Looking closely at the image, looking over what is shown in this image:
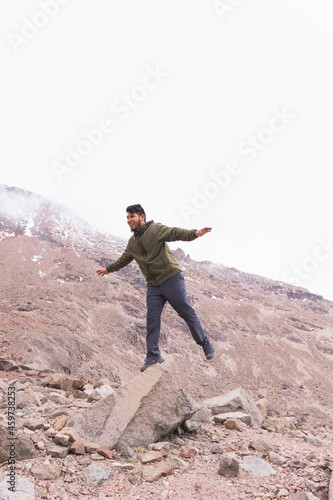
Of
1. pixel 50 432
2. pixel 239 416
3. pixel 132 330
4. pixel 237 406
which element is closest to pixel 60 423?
pixel 50 432

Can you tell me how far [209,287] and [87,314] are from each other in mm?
30151

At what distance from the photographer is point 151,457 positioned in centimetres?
329

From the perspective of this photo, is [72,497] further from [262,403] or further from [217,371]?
[217,371]

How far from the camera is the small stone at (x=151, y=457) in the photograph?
323 cm

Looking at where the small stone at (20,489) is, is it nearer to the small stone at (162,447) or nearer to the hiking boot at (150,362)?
the small stone at (162,447)

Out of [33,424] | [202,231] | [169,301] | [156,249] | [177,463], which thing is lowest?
[33,424]

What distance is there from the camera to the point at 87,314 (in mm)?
30656

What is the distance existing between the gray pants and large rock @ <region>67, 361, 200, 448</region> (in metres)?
0.38

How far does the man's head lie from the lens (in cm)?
444

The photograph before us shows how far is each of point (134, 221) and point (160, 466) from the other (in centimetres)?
279

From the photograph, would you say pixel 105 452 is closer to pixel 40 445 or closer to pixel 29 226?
pixel 40 445

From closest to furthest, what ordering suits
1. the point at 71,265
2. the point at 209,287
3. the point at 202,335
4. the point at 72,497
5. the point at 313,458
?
the point at 72,497 < the point at 313,458 < the point at 202,335 < the point at 71,265 < the point at 209,287

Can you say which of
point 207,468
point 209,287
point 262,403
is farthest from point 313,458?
Result: point 209,287

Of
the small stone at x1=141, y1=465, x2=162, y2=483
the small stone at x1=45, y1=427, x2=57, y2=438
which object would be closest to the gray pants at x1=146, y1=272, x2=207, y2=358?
the small stone at x1=45, y1=427, x2=57, y2=438
